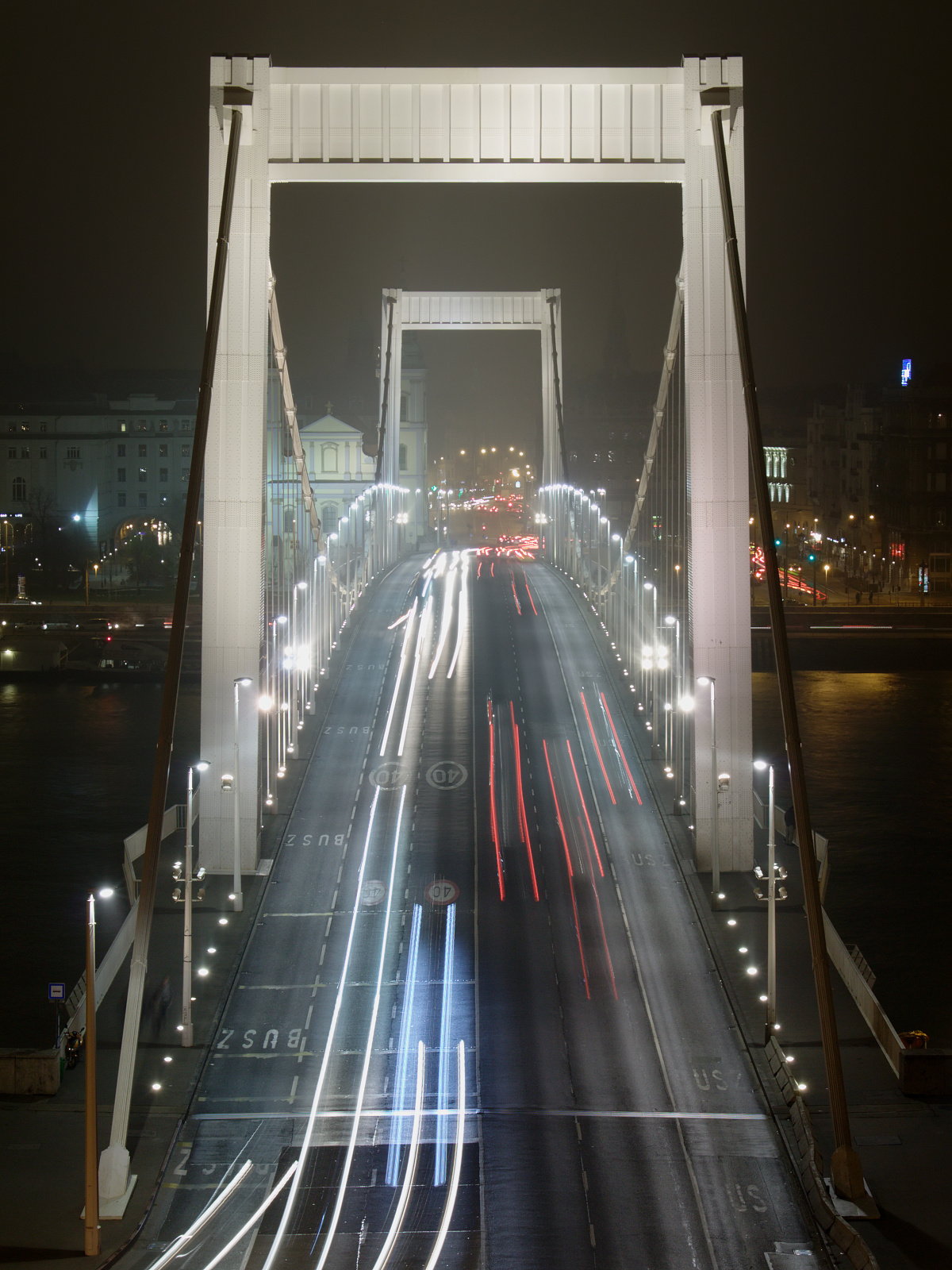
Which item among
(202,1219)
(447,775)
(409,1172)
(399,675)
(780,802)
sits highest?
(399,675)

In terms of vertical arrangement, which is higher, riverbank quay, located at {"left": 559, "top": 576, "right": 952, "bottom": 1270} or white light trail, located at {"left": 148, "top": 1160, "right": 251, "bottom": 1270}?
riverbank quay, located at {"left": 559, "top": 576, "right": 952, "bottom": 1270}

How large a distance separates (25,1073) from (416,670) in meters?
26.6

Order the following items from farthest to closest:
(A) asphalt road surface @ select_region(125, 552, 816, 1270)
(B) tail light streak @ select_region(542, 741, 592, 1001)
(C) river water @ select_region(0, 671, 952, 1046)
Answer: (C) river water @ select_region(0, 671, 952, 1046)
(B) tail light streak @ select_region(542, 741, 592, 1001)
(A) asphalt road surface @ select_region(125, 552, 816, 1270)

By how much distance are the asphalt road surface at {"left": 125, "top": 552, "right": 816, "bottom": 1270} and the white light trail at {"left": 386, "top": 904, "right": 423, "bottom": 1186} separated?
48 mm

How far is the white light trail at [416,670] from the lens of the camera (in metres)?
36.8

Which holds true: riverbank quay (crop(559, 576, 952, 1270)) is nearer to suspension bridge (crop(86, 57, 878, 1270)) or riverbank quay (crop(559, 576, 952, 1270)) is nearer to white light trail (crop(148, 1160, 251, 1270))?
suspension bridge (crop(86, 57, 878, 1270))

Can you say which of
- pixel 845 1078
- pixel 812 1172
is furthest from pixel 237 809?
pixel 812 1172

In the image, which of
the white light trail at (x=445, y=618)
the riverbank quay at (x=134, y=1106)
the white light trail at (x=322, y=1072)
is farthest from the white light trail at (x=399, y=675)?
the riverbank quay at (x=134, y=1106)

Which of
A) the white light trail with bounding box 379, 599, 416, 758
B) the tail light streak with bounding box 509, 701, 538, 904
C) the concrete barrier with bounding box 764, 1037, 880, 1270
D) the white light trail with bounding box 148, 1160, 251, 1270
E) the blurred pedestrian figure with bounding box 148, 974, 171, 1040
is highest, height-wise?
the white light trail with bounding box 379, 599, 416, 758

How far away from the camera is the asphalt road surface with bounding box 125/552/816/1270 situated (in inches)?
624

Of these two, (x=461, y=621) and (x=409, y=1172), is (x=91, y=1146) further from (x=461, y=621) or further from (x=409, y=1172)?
(x=461, y=621)

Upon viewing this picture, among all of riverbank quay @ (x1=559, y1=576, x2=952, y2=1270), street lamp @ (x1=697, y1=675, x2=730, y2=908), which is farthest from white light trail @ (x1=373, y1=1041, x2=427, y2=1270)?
street lamp @ (x1=697, y1=675, x2=730, y2=908)

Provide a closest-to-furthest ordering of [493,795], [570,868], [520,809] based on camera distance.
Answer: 1. [570,868]
2. [520,809]
3. [493,795]

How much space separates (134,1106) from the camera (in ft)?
61.7
